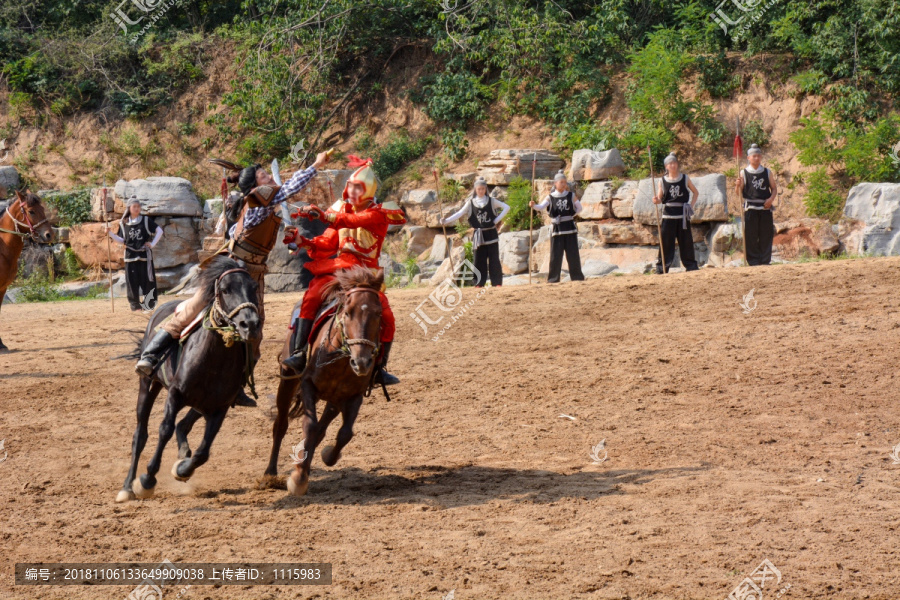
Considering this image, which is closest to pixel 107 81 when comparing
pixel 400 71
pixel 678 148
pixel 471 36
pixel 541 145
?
pixel 400 71

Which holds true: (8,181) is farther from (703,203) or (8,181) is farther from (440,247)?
(703,203)

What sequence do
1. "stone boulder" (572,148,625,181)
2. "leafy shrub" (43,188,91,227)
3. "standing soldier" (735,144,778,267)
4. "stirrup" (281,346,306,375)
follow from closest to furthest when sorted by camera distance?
"stirrup" (281,346,306,375) < "standing soldier" (735,144,778,267) < "stone boulder" (572,148,625,181) < "leafy shrub" (43,188,91,227)

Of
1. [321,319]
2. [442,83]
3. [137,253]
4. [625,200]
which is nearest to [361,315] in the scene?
[321,319]

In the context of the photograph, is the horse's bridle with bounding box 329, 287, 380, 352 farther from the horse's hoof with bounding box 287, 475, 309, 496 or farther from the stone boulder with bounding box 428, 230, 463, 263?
the stone boulder with bounding box 428, 230, 463, 263

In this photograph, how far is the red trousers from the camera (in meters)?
6.38

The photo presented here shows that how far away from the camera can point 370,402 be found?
366 inches

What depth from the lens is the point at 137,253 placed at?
1600 cm

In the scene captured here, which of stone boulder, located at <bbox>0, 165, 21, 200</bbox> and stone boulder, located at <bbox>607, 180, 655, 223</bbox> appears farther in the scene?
stone boulder, located at <bbox>0, 165, 21, 200</bbox>

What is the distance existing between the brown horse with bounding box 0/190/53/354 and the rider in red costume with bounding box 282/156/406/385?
7.04 meters

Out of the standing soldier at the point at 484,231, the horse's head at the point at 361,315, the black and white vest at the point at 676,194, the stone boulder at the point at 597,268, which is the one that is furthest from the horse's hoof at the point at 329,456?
the stone boulder at the point at 597,268

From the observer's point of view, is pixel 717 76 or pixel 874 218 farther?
pixel 717 76

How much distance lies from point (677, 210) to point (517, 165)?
5.89m

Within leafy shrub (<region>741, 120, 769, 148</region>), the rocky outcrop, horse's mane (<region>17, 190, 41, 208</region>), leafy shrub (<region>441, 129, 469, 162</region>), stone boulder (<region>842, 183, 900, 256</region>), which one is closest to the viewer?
horse's mane (<region>17, 190, 41, 208</region>)

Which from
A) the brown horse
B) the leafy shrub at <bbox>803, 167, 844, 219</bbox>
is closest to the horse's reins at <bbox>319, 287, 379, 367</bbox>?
the brown horse
